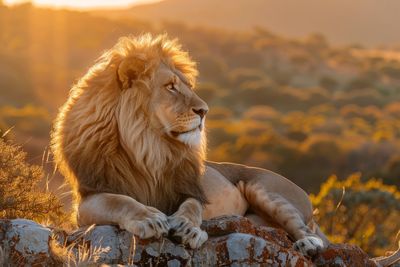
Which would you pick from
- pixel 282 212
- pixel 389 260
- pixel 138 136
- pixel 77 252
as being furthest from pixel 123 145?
pixel 389 260

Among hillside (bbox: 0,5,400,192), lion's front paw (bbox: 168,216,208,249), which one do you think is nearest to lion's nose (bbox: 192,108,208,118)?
lion's front paw (bbox: 168,216,208,249)

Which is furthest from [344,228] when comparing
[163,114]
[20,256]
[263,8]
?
[263,8]

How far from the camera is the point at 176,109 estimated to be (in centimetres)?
591

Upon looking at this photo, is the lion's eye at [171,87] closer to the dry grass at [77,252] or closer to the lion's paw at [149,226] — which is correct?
the lion's paw at [149,226]

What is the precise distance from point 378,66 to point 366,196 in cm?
4990

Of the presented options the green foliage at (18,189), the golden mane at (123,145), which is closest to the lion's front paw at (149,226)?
the golden mane at (123,145)

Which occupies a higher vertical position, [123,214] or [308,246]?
[123,214]

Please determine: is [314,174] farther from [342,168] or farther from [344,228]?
[344,228]

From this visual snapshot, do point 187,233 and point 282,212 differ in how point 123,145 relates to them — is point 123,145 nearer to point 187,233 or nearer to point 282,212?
point 187,233

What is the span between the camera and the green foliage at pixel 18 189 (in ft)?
20.0

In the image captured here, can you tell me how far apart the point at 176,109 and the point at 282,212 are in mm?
1327

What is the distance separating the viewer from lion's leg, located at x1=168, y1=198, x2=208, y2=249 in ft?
16.5

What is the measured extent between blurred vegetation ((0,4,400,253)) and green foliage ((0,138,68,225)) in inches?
3.2

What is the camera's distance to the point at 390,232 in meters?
13.9
